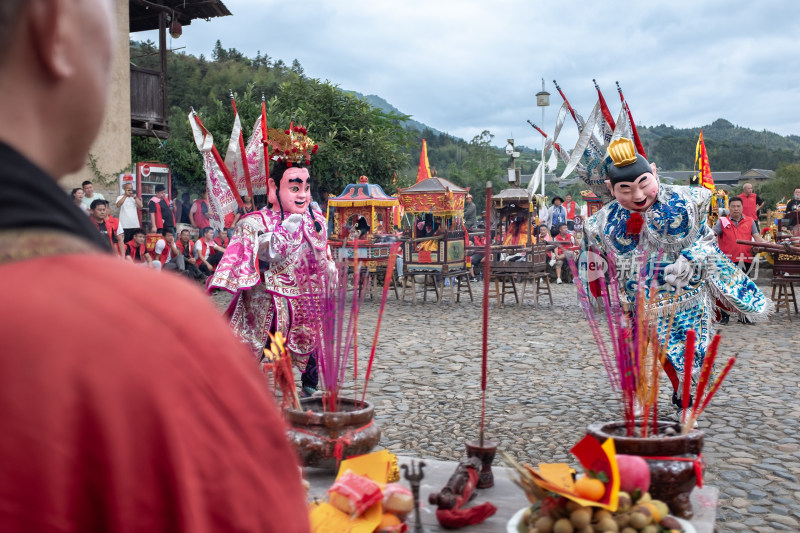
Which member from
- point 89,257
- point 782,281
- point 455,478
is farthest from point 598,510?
point 782,281

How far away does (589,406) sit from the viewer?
562 centimetres

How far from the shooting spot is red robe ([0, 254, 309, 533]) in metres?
0.58

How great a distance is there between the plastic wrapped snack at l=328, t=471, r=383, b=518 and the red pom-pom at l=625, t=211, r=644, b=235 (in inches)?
138

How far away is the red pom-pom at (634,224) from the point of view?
16.5 feet

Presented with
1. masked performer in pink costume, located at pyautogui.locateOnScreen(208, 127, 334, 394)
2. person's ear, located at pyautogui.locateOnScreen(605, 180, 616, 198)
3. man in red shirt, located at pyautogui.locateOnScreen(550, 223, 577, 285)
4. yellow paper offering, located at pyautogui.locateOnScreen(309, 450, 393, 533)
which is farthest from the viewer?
man in red shirt, located at pyautogui.locateOnScreen(550, 223, 577, 285)

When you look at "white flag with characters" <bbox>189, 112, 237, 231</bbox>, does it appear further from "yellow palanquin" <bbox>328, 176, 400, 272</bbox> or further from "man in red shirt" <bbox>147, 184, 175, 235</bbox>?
"man in red shirt" <bbox>147, 184, 175, 235</bbox>

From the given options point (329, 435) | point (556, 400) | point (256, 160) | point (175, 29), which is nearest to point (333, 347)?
point (329, 435)

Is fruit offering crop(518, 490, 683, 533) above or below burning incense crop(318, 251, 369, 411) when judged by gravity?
below

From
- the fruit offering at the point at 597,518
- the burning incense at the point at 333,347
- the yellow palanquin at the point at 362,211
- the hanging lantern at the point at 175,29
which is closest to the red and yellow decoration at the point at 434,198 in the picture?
the yellow palanquin at the point at 362,211

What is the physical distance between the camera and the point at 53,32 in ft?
2.11

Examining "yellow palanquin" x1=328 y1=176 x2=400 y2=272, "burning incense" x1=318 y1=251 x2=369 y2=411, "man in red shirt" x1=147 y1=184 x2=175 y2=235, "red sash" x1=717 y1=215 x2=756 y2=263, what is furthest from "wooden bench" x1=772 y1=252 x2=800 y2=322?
"man in red shirt" x1=147 y1=184 x2=175 y2=235

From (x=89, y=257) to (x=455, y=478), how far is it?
185cm

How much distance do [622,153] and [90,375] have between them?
15.5 feet

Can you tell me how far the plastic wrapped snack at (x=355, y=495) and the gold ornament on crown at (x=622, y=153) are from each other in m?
3.43
